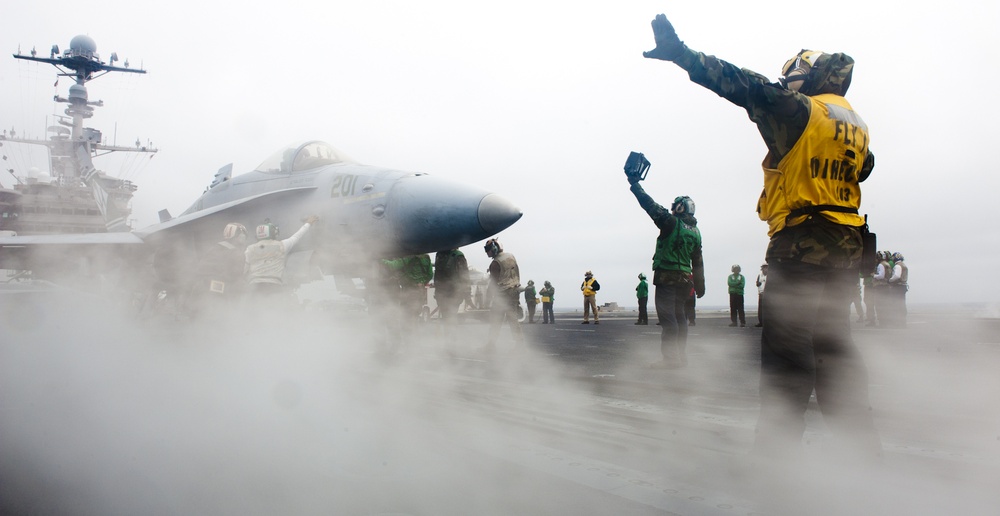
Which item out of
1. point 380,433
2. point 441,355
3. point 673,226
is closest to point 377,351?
point 441,355

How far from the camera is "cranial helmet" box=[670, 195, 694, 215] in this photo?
18.6 ft

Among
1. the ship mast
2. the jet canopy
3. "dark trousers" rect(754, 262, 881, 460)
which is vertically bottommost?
"dark trousers" rect(754, 262, 881, 460)

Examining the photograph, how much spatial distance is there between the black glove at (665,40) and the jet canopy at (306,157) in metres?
5.17

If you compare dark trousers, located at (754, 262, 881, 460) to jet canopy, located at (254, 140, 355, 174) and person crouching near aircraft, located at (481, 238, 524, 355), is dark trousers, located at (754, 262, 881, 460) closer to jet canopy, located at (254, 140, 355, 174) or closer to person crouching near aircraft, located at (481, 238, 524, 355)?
person crouching near aircraft, located at (481, 238, 524, 355)

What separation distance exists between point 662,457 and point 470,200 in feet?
10.1

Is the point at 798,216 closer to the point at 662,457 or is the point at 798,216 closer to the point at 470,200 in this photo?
the point at 662,457

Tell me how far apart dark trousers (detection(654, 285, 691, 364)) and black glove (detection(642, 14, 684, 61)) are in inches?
146

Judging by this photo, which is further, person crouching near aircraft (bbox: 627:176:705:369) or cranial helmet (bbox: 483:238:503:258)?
cranial helmet (bbox: 483:238:503:258)

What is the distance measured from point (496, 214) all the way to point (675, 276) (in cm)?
201

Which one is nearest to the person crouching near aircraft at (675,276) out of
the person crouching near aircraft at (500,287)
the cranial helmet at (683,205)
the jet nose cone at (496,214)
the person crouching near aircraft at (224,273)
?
the cranial helmet at (683,205)

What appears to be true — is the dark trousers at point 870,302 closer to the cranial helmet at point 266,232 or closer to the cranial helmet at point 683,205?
the cranial helmet at point 683,205

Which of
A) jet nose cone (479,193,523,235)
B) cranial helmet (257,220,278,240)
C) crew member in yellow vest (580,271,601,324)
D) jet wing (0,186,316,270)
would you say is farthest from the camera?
crew member in yellow vest (580,271,601,324)

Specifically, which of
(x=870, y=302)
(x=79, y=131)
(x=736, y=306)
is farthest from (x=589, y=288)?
(x=79, y=131)

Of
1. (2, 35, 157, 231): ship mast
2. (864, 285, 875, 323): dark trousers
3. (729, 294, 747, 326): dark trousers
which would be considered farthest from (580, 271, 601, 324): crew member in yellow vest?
(2, 35, 157, 231): ship mast
